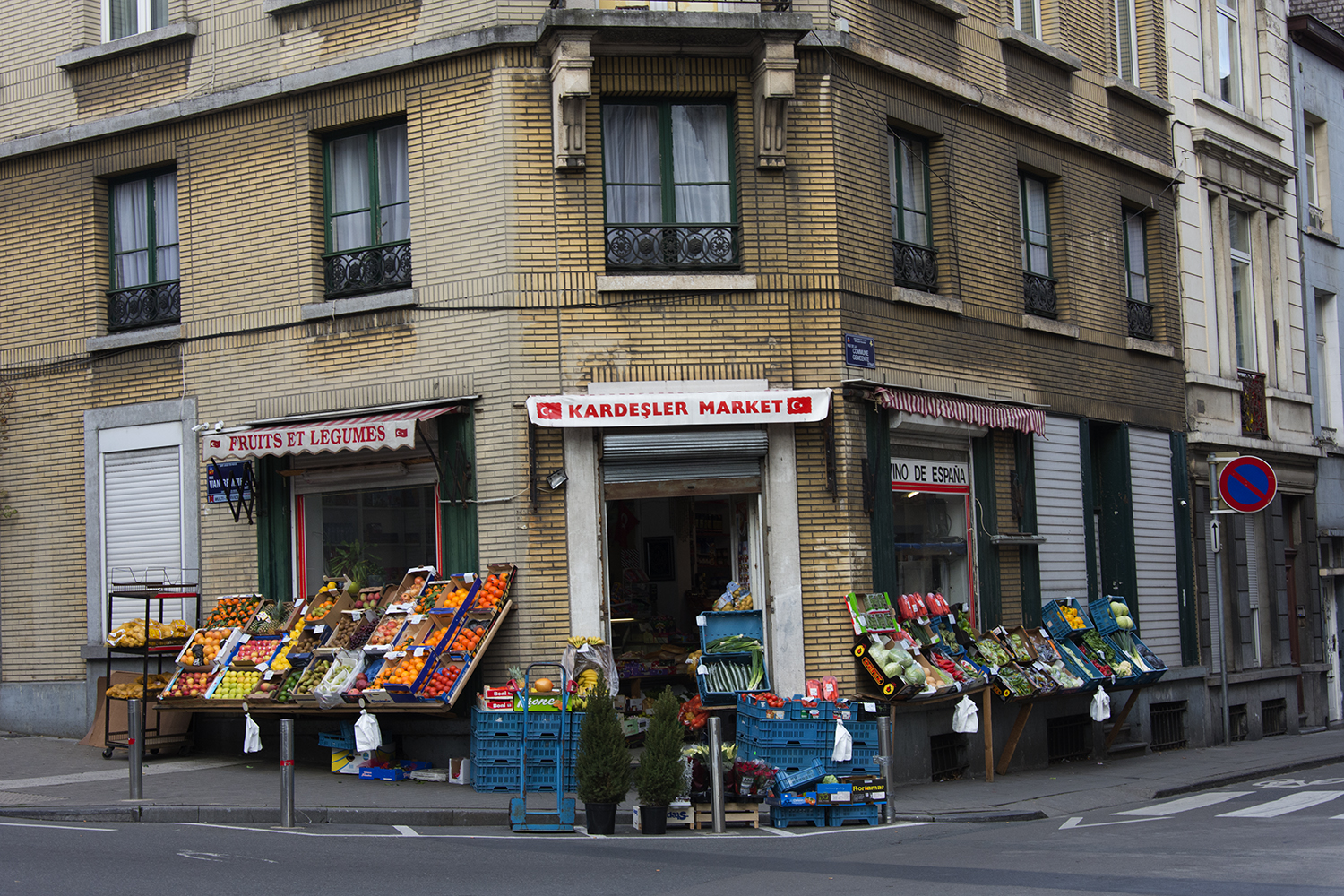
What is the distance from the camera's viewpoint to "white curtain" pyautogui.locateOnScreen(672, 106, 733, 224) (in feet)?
47.7

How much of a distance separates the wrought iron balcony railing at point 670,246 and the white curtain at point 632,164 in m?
0.17

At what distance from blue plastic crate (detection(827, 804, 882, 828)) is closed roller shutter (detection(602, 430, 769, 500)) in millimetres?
3688

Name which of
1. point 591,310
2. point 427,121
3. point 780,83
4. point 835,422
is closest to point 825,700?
point 835,422

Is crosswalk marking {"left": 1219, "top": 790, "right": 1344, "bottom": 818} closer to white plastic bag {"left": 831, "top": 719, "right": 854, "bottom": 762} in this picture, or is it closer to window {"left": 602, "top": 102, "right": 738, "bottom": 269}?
white plastic bag {"left": 831, "top": 719, "right": 854, "bottom": 762}

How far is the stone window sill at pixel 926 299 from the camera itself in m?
15.2

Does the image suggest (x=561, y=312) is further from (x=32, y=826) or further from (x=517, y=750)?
(x=32, y=826)

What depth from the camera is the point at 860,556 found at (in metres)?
14.2

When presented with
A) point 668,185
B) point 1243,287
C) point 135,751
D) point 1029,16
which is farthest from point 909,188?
point 135,751

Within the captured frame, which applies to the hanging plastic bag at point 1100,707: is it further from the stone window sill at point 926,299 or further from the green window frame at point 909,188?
the green window frame at point 909,188

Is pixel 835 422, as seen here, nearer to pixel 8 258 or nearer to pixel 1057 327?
pixel 1057 327

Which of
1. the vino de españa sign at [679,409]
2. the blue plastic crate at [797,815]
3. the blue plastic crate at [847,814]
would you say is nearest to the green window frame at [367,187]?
the vino de españa sign at [679,409]

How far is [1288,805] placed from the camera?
12.7 meters

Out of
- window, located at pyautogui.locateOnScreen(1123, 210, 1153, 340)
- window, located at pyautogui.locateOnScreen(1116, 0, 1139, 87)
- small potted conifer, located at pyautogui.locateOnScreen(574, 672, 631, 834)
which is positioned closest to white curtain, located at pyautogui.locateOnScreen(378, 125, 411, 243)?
small potted conifer, located at pyautogui.locateOnScreen(574, 672, 631, 834)

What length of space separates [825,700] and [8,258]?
12.0m
